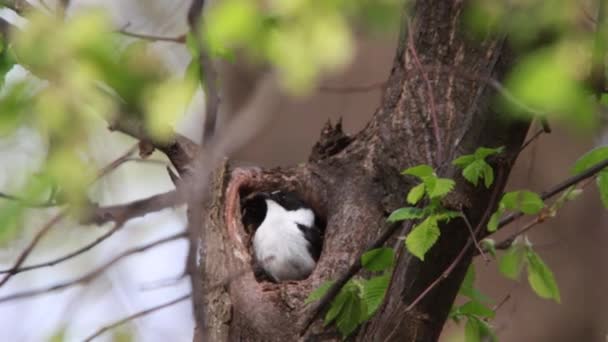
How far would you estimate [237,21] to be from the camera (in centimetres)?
155

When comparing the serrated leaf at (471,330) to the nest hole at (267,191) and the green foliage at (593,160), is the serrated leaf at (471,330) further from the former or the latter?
the nest hole at (267,191)

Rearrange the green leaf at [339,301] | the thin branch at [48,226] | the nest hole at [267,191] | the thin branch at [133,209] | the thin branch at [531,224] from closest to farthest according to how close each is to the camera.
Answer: the thin branch at [48,226] → the thin branch at [133,209] → the green leaf at [339,301] → the thin branch at [531,224] → the nest hole at [267,191]

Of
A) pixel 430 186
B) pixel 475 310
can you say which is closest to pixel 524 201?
pixel 430 186

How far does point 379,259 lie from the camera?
8.28 ft

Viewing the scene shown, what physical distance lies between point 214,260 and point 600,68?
155 centimetres

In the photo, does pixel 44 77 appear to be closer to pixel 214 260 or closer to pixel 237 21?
pixel 237 21

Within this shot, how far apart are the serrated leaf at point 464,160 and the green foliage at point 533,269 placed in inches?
25.7

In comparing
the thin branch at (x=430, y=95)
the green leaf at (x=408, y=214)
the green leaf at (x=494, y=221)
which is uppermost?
the thin branch at (x=430, y=95)

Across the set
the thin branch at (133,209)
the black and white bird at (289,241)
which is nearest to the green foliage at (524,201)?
the thin branch at (133,209)

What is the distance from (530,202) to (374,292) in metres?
0.46

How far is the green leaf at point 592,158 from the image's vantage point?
245 cm

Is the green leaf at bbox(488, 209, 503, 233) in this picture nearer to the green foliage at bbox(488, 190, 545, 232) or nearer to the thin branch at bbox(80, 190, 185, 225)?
the green foliage at bbox(488, 190, 545, 232)

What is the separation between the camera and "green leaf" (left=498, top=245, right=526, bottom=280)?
114 inches

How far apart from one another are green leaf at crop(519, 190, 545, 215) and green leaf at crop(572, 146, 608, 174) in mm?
144
